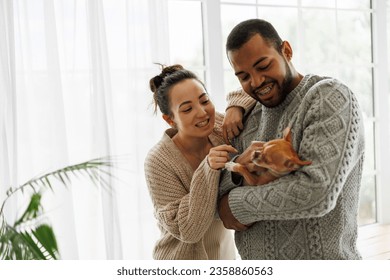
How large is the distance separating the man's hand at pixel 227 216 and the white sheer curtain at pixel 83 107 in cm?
Result: 97

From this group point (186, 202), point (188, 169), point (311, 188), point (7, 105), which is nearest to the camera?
point (311, 188)

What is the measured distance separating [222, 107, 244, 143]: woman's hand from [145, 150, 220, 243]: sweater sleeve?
5.8 inches

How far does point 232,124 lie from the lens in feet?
4.89

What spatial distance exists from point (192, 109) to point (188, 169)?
0.18 metres

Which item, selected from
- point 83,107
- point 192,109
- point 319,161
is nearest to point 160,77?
point 192,109

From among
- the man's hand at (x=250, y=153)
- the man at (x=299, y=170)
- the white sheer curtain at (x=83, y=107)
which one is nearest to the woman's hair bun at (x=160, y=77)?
the man at (x=299, y=170)

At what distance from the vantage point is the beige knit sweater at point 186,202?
1368mm

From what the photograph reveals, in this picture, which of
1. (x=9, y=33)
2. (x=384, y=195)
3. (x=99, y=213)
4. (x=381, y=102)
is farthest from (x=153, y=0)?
(x=384, y=195)

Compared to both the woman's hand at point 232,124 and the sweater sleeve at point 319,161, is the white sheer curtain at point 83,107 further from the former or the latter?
the sweater sleeve at point 319,161

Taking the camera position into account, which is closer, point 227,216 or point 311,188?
point 311,188

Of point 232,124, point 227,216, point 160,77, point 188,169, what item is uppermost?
point 160,77

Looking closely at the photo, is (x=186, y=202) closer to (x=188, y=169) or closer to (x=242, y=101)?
(x=188, y=169)

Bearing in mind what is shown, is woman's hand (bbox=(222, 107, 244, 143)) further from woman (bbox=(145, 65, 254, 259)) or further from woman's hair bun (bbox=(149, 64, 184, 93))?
woman's hair bun (bbox=(149, 64, 184, 93))

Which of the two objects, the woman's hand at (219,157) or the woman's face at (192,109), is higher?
the woman's face at (192,109)
